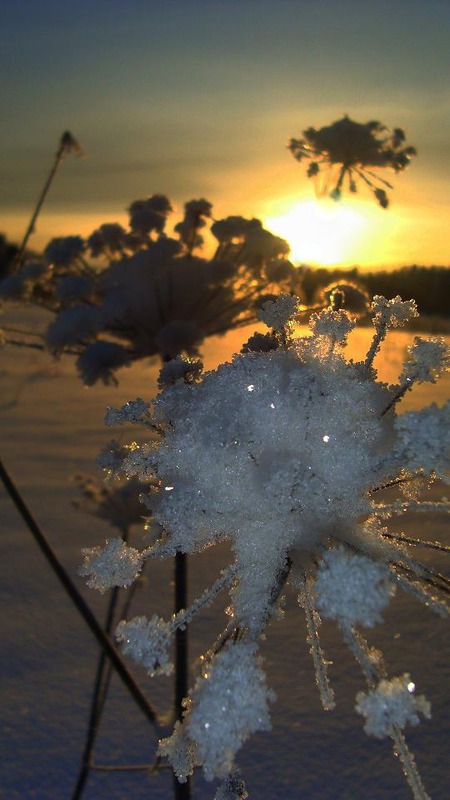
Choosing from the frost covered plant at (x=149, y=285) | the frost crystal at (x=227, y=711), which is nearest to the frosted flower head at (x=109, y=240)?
the frost covered plant at (x=149, y=285)

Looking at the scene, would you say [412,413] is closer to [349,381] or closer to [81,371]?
[349,381]

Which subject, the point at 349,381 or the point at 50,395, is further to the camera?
the point at 50,395

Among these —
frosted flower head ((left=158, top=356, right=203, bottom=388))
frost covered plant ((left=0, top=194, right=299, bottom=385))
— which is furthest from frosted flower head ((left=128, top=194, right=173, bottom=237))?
frosted flower head ((left=158, top=356, right=203, bottom=388))

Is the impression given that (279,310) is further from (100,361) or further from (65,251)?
(65,251)

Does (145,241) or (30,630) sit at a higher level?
(145,241)

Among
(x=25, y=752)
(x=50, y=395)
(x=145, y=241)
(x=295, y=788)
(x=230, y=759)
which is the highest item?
(x=145, y=241)

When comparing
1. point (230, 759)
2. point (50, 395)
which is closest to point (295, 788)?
point (230, 759)

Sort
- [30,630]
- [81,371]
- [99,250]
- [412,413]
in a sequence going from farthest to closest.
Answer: [30,630]
[99,250]
[81,371]
[412,413]
